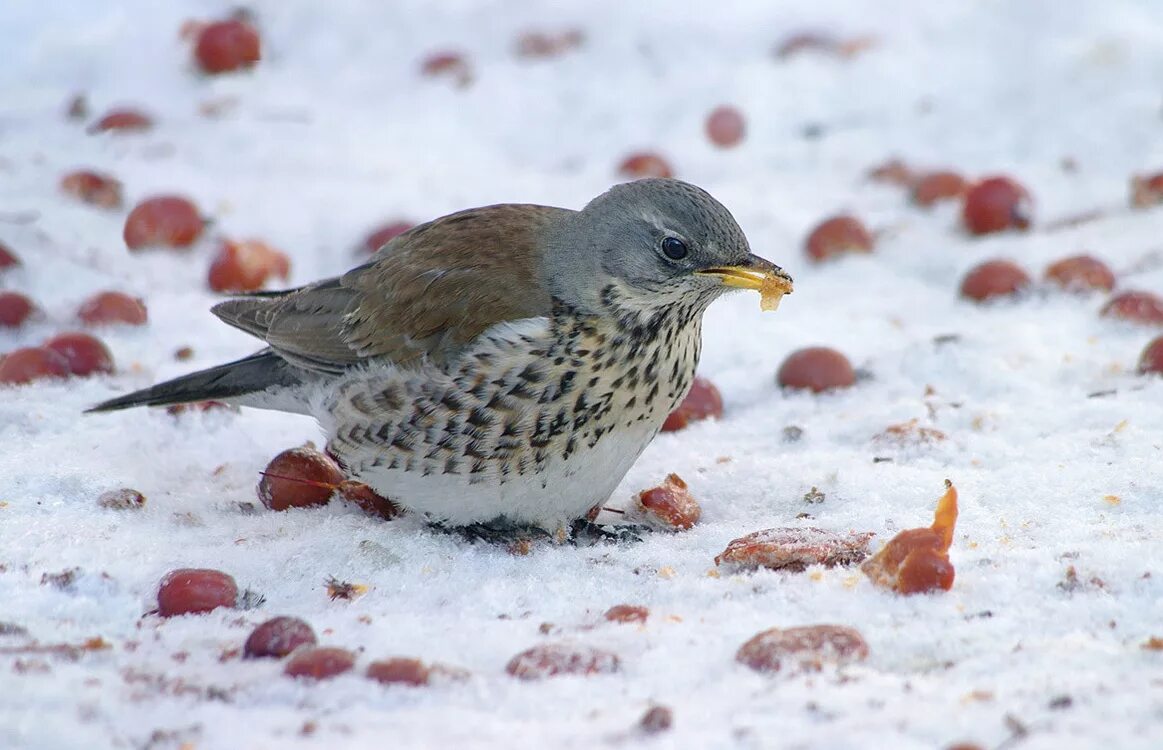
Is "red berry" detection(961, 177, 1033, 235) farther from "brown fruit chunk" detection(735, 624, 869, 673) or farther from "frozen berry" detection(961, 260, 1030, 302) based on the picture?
"brown fruit chunk" detection(735, 624, 869, 673)

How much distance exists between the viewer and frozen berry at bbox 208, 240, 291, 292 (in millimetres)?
6562

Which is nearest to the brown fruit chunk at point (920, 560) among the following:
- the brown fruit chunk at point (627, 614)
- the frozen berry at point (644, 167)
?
the brown fruit chunk at point (627, 614)

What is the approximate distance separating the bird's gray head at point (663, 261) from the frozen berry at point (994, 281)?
2220mm

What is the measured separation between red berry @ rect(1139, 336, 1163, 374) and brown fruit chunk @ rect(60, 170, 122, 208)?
4.90 metres

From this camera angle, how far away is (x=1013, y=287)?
638cm

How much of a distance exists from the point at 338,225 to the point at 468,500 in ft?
10.4

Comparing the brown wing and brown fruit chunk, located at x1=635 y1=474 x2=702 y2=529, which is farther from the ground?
the brown wing

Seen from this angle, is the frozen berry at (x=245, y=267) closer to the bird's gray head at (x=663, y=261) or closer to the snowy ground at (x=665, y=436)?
the snowy ground at (x=665, y=436)

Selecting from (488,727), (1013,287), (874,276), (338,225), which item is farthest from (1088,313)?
(488,727)

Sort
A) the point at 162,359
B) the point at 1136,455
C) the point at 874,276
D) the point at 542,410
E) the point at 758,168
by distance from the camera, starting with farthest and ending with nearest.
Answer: the point at 758,168 < the point at 874,276 < the point at 162,359 < the point at 1136,455 < the point at 542,410

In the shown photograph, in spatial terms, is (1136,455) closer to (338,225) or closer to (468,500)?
(468,500)

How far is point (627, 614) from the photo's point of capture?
363 cm

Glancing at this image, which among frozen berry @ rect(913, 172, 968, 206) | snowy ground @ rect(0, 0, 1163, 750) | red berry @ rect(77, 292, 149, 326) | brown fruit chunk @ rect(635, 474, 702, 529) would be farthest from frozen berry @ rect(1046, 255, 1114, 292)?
red berry @ rect(77, 292, 149, 326)

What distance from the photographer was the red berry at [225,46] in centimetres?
830
